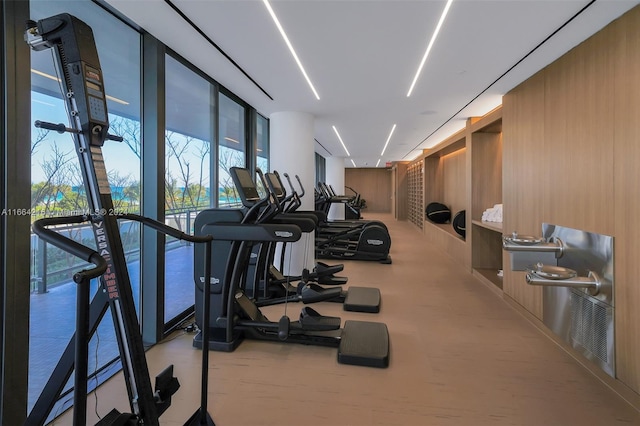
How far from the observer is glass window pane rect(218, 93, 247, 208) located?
4566mm

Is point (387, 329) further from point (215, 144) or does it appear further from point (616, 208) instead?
point (215, 144)

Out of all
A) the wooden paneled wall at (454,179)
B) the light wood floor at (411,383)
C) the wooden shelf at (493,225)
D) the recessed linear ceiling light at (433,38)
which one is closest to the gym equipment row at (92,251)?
the light wood floor at (411,383)

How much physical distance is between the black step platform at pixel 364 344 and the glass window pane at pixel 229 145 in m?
2.57

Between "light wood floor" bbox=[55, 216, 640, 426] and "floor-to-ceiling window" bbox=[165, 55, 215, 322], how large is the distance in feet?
3.09

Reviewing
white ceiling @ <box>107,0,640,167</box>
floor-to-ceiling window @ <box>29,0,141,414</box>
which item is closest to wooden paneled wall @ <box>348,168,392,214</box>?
white ceiling @ <box>107,0,640,167</box>

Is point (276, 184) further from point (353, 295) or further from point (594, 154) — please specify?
point (594, 154)

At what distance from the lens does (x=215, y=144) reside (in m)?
4.26

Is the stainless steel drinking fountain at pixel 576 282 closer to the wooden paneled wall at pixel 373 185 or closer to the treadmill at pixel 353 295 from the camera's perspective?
the treadmill at pixel 353 295

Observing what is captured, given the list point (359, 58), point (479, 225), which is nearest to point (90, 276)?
point (359, 58)

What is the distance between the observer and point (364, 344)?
2900mm

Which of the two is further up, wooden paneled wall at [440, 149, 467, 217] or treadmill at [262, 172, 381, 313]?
wooden paneled wall at [440, 149, 467, 217]

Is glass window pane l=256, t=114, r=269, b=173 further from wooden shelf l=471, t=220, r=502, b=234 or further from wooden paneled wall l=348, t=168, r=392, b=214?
wooden paneled wall l=348, t=168, r=392, b=214

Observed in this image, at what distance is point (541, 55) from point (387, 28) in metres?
1.65

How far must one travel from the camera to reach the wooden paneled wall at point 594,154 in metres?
2.26
